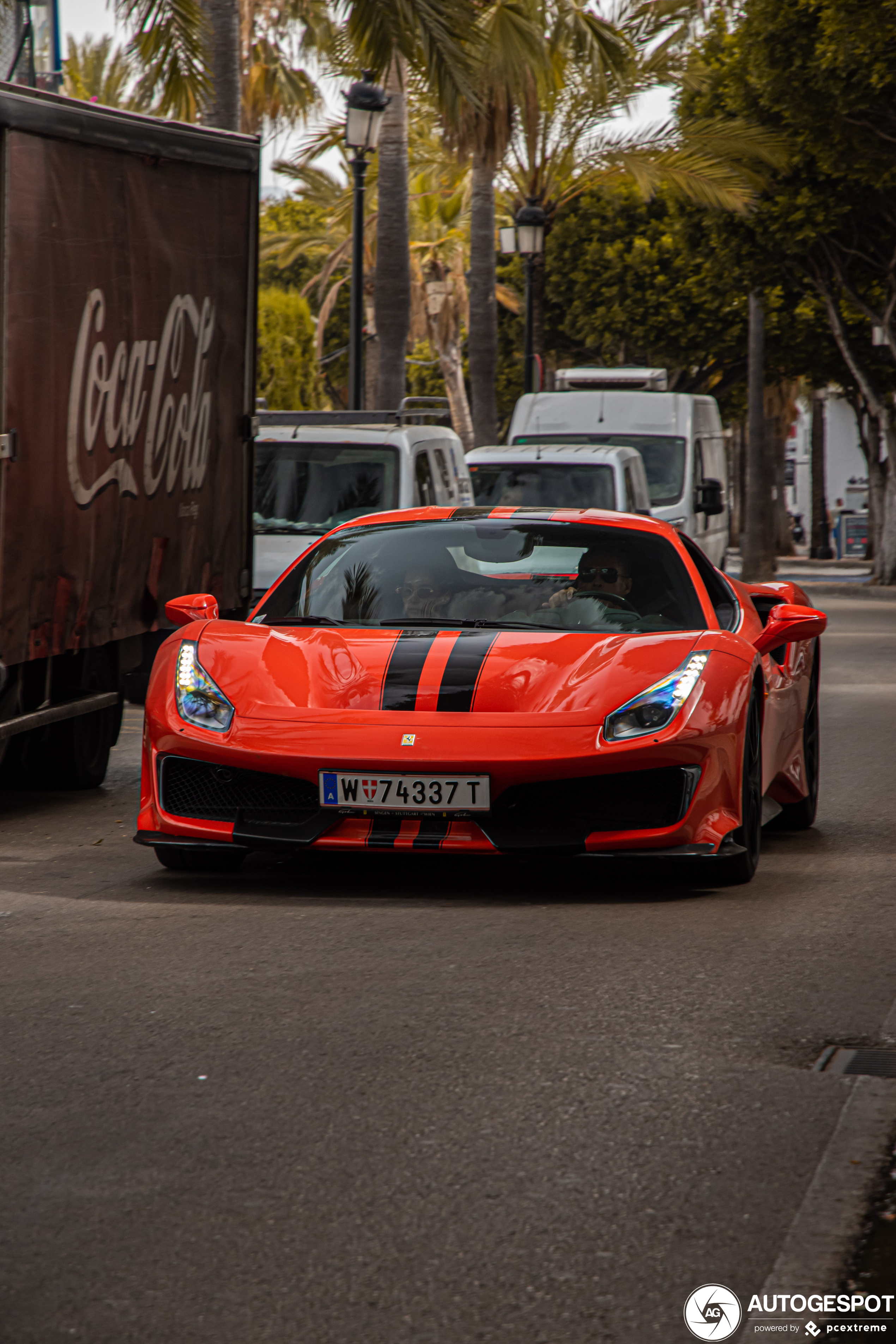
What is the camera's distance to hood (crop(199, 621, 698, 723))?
6.55 metres

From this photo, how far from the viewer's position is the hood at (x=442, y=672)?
21.5 feet

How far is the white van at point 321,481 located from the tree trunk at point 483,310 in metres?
16.1

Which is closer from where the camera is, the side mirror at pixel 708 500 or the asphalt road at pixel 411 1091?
the asphalt road at pixel 411 1091

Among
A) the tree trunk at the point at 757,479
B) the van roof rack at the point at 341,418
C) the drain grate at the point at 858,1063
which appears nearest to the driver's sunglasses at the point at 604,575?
the drain grate at the point at 858,1063

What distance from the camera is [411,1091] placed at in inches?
169

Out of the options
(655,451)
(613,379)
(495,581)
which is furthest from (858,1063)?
(613,379)

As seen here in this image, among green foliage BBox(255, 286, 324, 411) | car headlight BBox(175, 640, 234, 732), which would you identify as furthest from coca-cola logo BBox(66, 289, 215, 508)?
green foliage BBox(255, 286, 324, 411)

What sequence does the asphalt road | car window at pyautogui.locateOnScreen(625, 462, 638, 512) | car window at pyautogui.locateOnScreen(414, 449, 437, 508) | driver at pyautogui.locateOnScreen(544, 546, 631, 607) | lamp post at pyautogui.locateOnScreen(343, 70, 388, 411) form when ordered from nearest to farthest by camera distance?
the asphalt road < driver at pyautogui.locateOnScreen(544, 546, 631, 607) < car window at pyautogui.locateOnScreen(414, 449, 437, 508) < car window at pyautogui.locateOnScreen(625, 462, 638, 512) < lamp post at pyautogui.locateOnScreen(343, 70, 388, 411)

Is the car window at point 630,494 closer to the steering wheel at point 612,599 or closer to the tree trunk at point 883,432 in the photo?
the steering wheel at point 612,599

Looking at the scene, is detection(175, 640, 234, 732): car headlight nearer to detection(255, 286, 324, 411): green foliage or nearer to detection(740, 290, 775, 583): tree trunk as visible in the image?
detection(740, 290, 775, 583): tree trunk

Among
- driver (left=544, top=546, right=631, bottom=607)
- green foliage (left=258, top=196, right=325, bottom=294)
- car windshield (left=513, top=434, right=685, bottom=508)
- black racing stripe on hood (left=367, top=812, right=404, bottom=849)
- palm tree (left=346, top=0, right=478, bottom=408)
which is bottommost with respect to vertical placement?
black racing stripe on hood (left=367, top=812, right=404, bottom=849)

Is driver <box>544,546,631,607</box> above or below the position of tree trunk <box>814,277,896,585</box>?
below

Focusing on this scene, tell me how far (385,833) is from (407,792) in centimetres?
18

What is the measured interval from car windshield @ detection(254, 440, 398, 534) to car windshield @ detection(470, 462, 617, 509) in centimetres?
513
